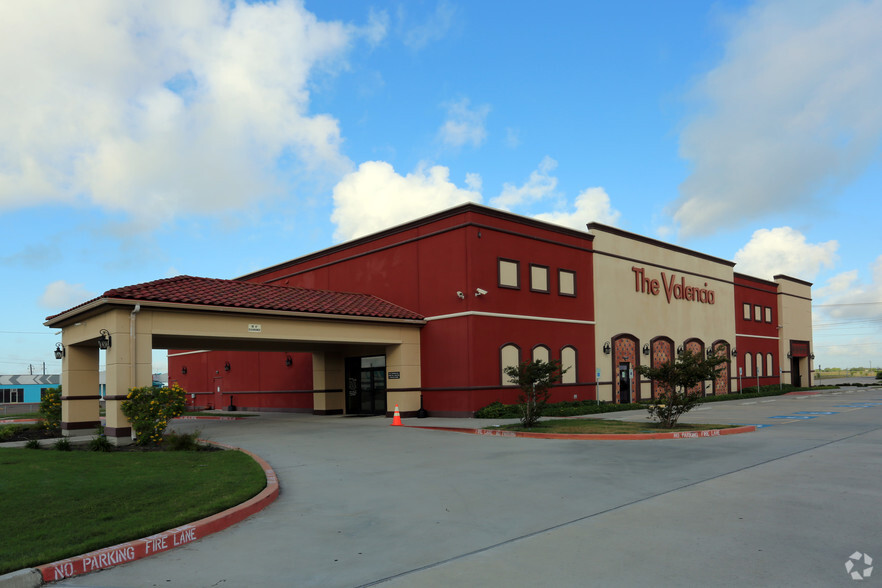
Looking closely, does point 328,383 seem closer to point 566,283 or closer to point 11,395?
point 566,283

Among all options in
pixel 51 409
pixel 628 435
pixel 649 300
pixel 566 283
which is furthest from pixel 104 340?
pixel 649 300

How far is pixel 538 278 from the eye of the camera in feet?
89.2

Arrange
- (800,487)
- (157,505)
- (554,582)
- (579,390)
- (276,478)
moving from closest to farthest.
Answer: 1. (554,582)
2. (157,505)
3. (800,487)
4. (276,478)
5. (579,390)

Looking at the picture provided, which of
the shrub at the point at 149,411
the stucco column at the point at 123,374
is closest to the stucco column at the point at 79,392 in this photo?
the stucco column at the point at 123,374

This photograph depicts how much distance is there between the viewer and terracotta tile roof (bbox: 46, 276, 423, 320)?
722 inches

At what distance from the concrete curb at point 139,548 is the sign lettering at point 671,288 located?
2847 centimetres

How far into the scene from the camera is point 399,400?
82.4ft

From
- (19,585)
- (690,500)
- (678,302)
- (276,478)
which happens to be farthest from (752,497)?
(678,302)

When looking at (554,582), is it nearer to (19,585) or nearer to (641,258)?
(19,585)

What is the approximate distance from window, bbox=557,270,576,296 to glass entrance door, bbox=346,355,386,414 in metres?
8.37

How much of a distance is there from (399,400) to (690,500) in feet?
57.5

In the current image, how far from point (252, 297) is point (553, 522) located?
16.3 metres

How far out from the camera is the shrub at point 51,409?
66.6ft

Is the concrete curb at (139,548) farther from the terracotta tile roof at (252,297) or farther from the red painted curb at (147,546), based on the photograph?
the terracotta tile roof at (252,297)
